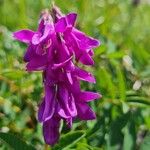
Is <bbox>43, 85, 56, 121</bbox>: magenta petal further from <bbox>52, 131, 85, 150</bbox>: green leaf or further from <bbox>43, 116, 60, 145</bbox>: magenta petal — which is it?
<bbox>52, 131, 85, 150</bbox>: green leaf

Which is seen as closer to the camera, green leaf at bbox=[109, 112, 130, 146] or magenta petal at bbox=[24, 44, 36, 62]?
magenta petal at bbox=[24, 44, 36, 62]

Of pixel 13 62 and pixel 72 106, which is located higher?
pixel 72 106

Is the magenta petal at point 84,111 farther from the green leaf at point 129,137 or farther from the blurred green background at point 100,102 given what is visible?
the green leaf at point 129,137

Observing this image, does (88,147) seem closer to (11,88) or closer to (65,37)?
(65,37)

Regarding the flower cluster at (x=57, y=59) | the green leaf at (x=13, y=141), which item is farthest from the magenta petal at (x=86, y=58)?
the green leaf at (x=13, y=141)

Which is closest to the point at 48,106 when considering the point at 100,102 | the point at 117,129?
the point at 117,129

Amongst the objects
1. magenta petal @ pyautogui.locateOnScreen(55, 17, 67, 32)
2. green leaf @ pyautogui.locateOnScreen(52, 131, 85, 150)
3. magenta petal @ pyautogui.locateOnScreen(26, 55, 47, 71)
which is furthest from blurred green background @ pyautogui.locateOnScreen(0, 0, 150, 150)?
magenta petal @ pyautogui.locateOnScreen(55, 17, 67, 32)

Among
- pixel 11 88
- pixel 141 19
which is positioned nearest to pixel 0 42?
pixel 11 88

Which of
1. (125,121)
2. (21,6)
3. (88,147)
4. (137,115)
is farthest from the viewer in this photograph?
(21,6)

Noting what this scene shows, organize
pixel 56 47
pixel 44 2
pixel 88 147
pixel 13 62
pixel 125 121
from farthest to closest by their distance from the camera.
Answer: pixel 44 2
pixel 13 62
pixel 125 121
pixel 88 147
pixel 56 47
